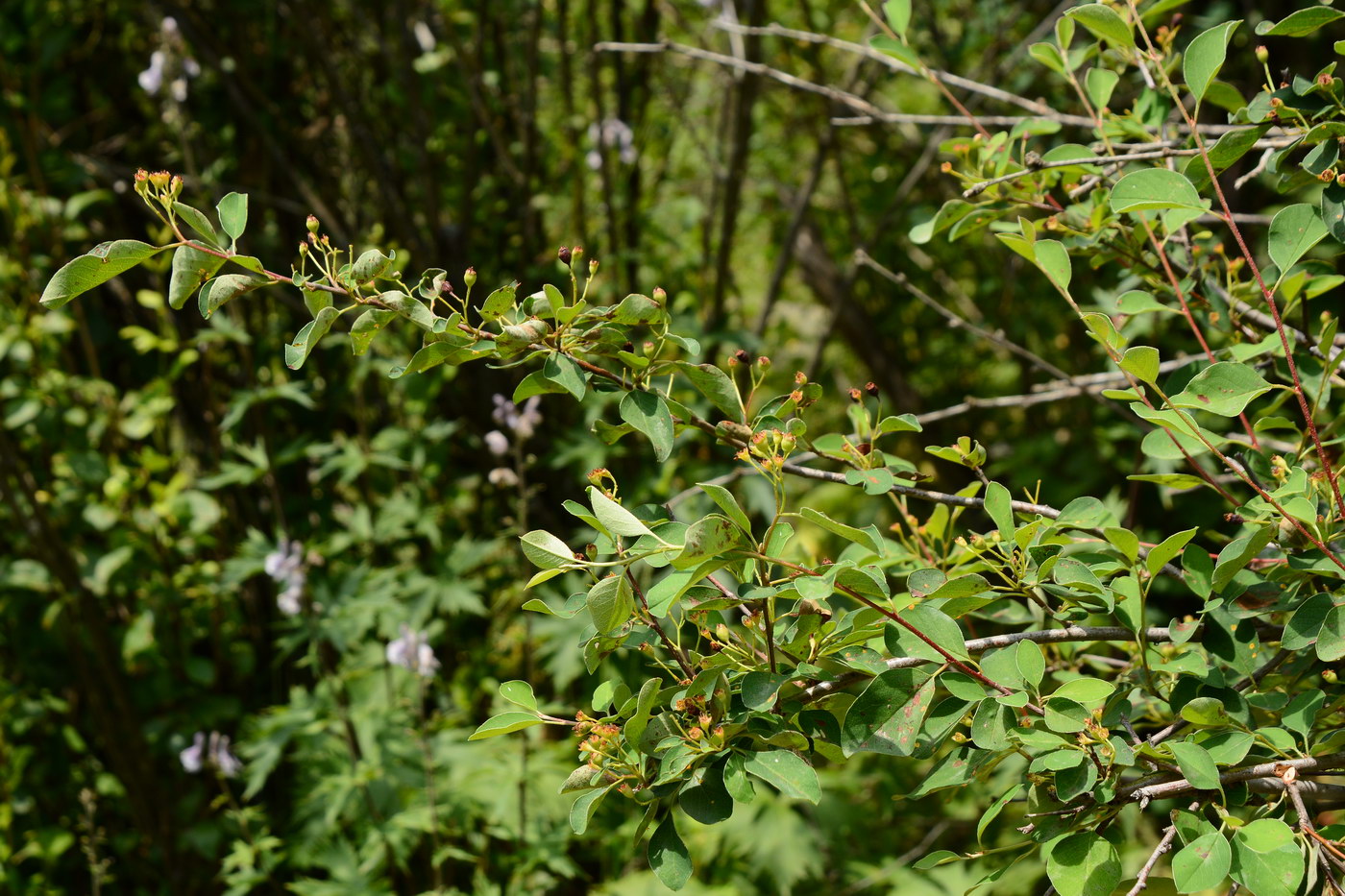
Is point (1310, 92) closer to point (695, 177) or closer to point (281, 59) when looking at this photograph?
point (281, 59)

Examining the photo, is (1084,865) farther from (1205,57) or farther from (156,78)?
(156,78)

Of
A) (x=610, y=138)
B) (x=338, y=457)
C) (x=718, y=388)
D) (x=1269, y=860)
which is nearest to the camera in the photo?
(x=1269, y=860)

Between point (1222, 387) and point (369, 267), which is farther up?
point (369, 267)

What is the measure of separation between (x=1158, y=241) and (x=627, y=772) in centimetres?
81

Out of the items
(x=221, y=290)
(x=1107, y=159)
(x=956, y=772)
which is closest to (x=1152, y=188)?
(x=1107, y=159)

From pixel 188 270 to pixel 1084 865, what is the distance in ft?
2.68

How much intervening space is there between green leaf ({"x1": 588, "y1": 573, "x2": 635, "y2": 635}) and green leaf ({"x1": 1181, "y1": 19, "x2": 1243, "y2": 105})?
25.2 inches

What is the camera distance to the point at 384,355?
2.61 metres

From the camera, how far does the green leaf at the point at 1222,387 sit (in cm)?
80

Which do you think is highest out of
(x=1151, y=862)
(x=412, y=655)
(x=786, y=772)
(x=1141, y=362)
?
(x=1141, y=362)

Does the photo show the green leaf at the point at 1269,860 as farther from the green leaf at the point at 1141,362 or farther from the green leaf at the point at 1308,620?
the green leaf at the point at 1141,362

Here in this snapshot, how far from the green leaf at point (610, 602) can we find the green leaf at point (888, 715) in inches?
7.1

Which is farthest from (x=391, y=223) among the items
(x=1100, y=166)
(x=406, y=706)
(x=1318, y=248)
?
(x=1318, y=248)

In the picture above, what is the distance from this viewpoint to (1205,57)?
0.89 metres
